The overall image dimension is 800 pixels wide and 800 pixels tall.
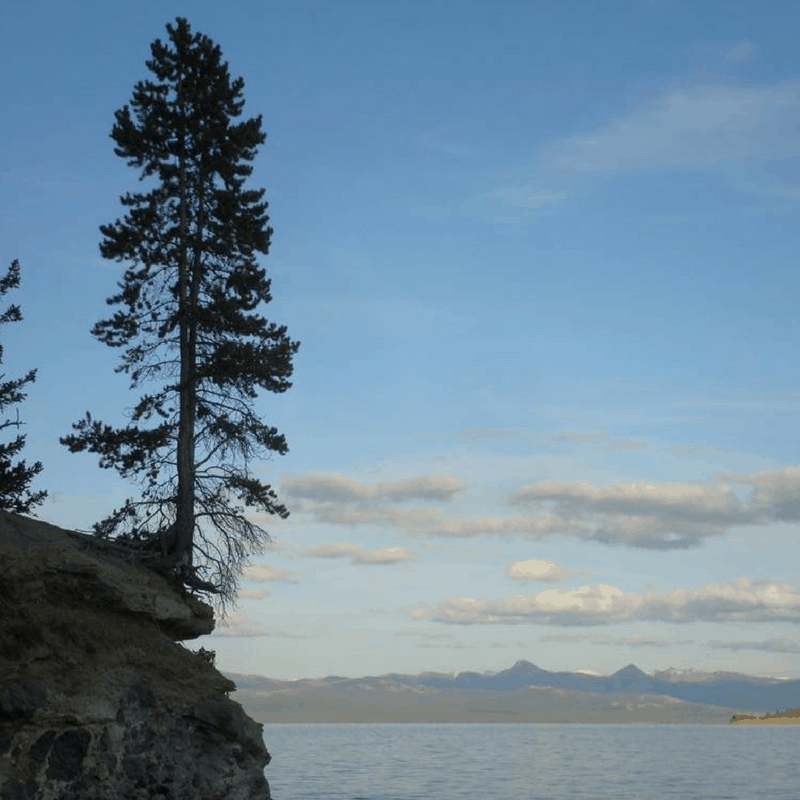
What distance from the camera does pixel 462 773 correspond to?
109 meters

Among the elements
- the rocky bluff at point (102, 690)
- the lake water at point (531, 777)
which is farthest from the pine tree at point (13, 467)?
the lake water at point (531, 777)

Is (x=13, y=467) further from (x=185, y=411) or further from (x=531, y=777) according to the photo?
(x=531, y=777)

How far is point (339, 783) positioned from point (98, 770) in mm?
65906

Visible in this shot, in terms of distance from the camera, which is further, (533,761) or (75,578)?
(533,761)

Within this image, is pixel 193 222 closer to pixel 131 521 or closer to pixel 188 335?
pixel 188 335

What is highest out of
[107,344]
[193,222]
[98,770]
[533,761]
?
[193,222]

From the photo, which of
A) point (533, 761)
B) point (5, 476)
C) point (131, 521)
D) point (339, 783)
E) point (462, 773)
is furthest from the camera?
point (533, 761)

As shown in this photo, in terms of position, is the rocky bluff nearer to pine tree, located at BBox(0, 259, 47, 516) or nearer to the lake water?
pine tree, located at BBox(0, 259, 47, 516)

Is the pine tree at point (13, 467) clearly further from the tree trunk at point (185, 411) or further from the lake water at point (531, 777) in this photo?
the lake water at point (531, 777)

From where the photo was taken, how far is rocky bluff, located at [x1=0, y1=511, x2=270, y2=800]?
28.0m

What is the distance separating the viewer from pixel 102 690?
2970 cm

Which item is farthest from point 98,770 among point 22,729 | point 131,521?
point 131,521

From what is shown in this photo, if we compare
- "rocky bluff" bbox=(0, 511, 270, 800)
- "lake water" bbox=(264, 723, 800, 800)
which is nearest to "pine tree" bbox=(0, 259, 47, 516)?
"rocky bluff" bbox=(0, 511, 270, 800)

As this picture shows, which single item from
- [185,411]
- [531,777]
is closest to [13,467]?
[185,411]
